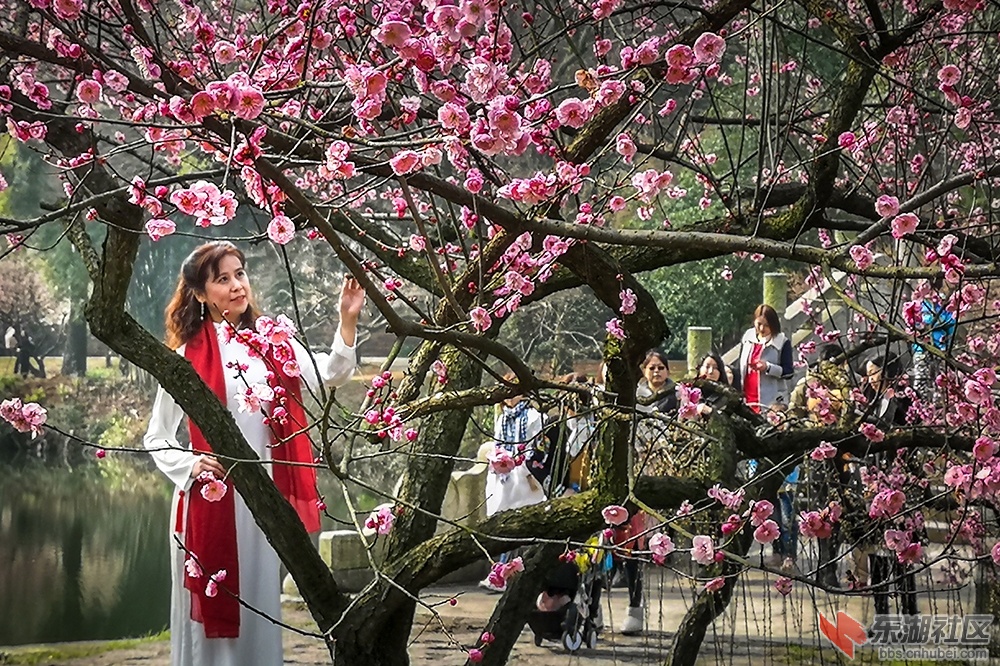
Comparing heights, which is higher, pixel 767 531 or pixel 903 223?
pixel 903 223

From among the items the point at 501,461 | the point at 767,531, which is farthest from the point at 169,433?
the point at 767,531

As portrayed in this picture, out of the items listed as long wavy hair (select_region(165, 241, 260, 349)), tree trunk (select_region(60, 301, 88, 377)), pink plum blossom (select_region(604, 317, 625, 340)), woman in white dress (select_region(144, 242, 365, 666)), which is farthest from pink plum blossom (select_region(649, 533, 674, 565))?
tree trunk (select_region(60, 301, 88, 377))

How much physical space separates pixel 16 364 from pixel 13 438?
0.27 metres

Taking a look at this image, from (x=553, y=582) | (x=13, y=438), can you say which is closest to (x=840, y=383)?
(x=553, y=582)

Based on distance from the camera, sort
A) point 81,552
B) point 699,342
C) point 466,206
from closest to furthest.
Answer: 1. point 466,206
2. point 81,552
3. point 699,342

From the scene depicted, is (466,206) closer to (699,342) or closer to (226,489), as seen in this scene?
(226,489)

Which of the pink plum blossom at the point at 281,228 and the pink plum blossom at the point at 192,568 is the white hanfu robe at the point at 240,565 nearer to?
the pink plum blossom at the point at 192,568

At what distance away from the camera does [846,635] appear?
3.11 m

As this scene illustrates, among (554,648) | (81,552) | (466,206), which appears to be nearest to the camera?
(466,206)

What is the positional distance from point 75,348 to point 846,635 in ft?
8.98

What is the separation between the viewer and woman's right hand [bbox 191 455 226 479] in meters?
2.05

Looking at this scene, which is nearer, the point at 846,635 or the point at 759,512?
the point at 759,512

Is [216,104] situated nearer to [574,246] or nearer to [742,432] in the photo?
[574,246]

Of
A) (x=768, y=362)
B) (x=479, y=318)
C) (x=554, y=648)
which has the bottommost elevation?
(x=554, y=648)
